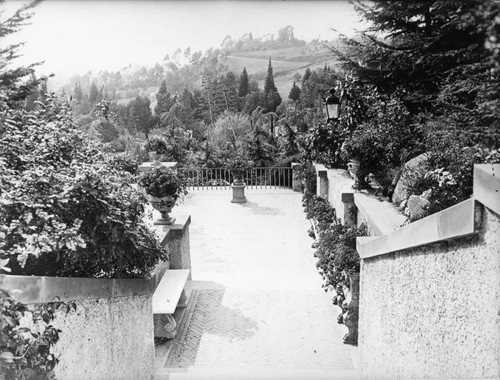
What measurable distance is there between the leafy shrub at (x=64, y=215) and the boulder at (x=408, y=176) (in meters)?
3.12

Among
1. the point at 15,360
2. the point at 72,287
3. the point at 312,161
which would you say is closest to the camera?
the point at 15,360

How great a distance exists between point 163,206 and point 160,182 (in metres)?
0.39

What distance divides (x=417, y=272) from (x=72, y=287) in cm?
243

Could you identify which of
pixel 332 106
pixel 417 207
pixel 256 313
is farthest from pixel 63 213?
pixel 332 106

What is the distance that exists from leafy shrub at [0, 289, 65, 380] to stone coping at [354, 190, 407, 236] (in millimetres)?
3403

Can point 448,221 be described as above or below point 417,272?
above

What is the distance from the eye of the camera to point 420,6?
6.76 metres

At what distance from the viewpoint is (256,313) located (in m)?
6.39

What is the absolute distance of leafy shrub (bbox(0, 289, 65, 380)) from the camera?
225cm

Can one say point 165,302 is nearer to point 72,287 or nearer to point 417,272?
point 72,287

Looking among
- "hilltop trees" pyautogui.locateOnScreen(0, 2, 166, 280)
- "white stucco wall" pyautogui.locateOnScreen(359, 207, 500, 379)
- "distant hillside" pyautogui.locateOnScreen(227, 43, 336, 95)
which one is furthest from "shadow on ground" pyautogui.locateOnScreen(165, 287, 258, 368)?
"distant hillside" pyautogui.locateOnScreen(227, 43, 336, 95)

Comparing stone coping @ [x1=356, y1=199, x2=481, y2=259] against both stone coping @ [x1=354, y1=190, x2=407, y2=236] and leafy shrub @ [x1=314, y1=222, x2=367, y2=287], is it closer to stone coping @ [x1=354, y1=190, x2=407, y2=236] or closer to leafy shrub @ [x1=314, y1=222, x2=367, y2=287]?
stone coping @ [x1=354, y1=190, x2=407, y2=236]

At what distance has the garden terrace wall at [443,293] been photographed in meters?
2.45

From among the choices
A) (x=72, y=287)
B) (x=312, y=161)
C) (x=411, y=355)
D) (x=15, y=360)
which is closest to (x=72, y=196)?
(x=72, y=287)
